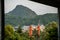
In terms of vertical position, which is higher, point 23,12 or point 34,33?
point 23,12

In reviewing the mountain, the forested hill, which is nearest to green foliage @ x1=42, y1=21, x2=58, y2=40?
the forested hill

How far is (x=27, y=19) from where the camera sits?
9.00 m

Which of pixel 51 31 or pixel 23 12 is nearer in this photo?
pixel 23 12

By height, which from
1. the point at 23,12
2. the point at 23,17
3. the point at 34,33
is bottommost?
the point at 34,33

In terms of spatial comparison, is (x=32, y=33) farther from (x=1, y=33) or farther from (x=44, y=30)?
(x=1, y=33)

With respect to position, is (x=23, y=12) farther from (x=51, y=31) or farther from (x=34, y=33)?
(x=51, y=31)

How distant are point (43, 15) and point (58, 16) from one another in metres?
0.76

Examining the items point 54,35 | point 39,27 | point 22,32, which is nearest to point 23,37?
point 22,32

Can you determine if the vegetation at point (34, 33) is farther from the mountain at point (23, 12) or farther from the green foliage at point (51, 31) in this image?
the mountain at point (23, 12)

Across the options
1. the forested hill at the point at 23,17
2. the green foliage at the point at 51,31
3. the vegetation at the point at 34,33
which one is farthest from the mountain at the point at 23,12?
the green foliage at the point at 51,31

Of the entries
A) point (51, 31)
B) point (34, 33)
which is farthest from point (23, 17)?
point (51, 31)

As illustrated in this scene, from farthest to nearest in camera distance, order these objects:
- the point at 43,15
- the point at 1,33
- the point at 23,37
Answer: the point at 43,15 → the point at 23,37 → the point at 1,33

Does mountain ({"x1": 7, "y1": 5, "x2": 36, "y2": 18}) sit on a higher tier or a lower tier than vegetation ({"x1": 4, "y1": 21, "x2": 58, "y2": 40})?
higher

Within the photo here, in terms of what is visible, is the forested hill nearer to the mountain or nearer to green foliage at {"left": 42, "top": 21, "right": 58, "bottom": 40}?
the mountain
